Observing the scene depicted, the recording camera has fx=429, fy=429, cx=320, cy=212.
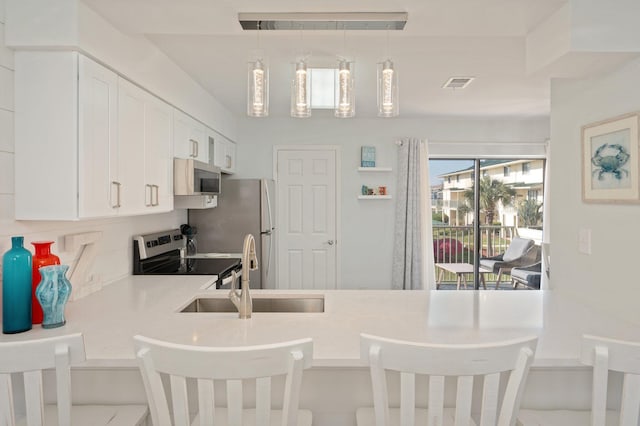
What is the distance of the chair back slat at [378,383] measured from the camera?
1008mm

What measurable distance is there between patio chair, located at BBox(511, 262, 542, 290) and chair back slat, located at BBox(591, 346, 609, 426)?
4249 mm

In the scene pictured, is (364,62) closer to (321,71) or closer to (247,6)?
(321,71)

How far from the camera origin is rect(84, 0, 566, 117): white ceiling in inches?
69.4

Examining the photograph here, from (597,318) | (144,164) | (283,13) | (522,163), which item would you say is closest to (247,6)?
(283,13)

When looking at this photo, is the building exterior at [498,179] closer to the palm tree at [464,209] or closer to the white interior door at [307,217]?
the palm tree at [464,209]

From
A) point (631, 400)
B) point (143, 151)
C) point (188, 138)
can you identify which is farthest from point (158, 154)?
point (631, 400)

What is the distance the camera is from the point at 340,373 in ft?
4.84

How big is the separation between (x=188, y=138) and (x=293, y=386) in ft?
8.00

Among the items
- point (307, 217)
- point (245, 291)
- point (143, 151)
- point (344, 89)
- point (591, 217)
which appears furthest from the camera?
point (307, 217)

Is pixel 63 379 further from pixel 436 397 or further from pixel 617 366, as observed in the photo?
pixel 617 366

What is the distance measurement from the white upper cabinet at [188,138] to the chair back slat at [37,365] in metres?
1.94

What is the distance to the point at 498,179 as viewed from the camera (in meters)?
5.08

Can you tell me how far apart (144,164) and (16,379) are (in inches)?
49.4

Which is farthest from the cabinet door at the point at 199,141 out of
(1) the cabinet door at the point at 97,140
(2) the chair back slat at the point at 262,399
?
(2) the chair back slat at the point at 262,399
